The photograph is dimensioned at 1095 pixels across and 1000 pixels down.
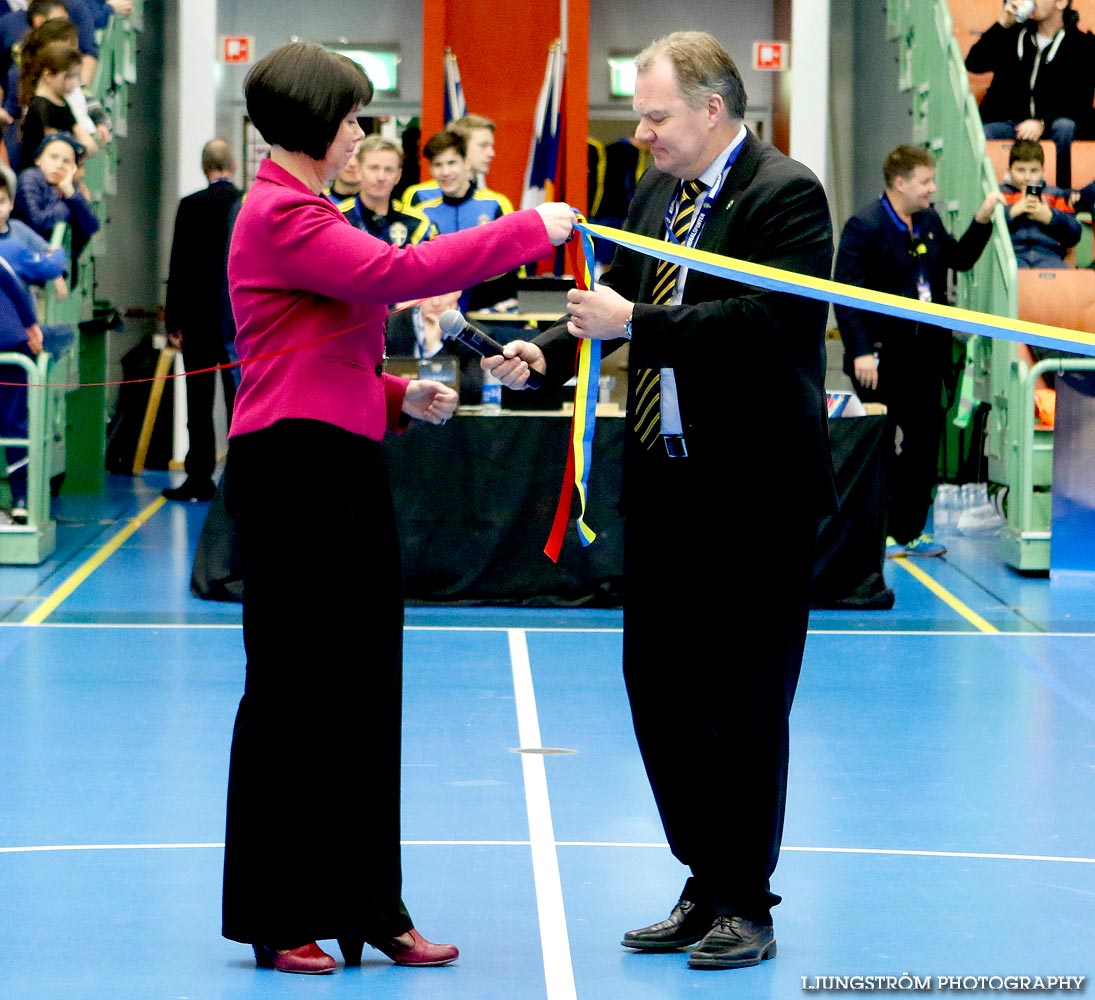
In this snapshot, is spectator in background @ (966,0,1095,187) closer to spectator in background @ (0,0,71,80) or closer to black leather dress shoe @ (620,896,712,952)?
spectator in background @ (0,0,71,80)

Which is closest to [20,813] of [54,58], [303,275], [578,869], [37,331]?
[578,869]

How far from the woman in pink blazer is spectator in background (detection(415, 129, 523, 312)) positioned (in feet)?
20.5

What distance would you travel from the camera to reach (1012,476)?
10.2m

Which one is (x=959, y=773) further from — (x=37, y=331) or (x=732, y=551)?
(x=37, y=331)

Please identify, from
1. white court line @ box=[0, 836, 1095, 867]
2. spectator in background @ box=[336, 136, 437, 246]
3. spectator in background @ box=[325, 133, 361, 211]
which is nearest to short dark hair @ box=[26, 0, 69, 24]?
spectator in background @ box=[325, 133, 361, 211]

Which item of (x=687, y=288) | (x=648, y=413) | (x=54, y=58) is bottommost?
(x=648, y=413)

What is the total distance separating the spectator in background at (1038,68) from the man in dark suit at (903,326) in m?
3.38

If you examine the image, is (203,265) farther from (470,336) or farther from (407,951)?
(407,951)

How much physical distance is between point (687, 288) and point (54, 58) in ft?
26.9

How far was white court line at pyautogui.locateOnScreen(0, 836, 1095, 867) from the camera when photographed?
4.96 meters

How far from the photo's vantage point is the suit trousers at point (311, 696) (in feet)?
12.9

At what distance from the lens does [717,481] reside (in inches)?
159

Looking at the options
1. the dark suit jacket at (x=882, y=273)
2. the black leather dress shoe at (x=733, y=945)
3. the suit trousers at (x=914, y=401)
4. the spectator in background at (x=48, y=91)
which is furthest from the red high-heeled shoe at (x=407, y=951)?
the spectator in background at (x=48, y=91)

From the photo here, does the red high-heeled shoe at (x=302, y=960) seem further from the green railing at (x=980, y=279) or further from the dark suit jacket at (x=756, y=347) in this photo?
the green railing at (x=980, y=279)
